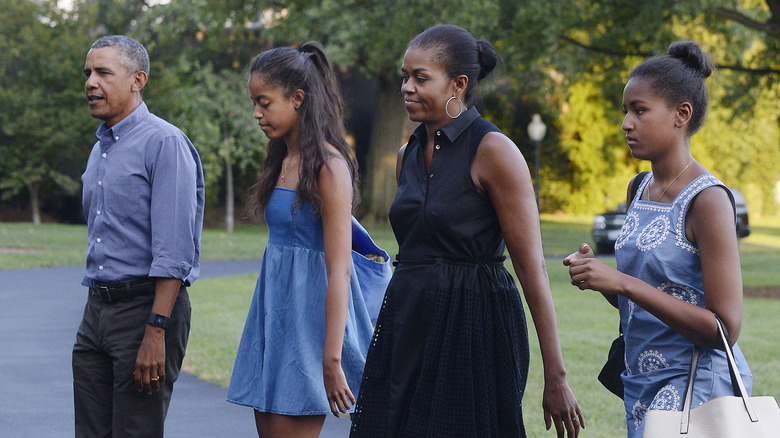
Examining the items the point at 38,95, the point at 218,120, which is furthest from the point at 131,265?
the point at 38,95

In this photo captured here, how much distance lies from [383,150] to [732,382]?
30.1 metres

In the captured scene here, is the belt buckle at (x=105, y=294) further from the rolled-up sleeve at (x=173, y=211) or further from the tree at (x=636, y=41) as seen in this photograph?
the tree at (x=636, y=41)

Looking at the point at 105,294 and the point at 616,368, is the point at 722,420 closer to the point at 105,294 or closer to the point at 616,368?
the point at 616,368

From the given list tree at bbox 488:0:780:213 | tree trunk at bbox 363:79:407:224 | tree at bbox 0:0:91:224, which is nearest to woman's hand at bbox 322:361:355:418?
tree at bbox 488:0:780:213

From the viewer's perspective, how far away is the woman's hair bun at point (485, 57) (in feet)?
10.3

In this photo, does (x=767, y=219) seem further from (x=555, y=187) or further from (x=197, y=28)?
(x=197, y=28)

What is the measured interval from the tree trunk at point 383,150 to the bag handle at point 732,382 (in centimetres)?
2922

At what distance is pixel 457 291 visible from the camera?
9.59 feet

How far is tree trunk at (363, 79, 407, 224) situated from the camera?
32.2 metres

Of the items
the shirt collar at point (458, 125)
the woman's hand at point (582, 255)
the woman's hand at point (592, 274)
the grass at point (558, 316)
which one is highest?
the shirt collar at point (458, 125)

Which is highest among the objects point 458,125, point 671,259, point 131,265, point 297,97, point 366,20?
point 366,20

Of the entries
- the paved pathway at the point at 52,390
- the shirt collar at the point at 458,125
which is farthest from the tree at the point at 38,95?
the shirt collar at the point at 458,125

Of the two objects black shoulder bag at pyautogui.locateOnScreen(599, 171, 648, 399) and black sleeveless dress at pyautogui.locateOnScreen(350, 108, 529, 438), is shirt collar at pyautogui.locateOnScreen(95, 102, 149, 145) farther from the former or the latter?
black shoulder bag at pyautogui.locateOnScreen(599, 171, 648, 399)

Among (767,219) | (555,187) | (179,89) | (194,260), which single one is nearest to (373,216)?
(179,89)
